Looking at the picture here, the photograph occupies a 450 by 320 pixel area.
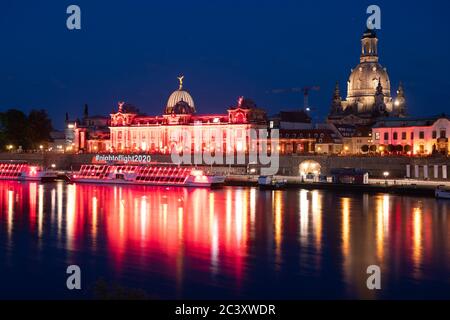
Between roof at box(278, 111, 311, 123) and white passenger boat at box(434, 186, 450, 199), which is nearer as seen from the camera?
white passenger boat at box(434, 186, 450, 199)

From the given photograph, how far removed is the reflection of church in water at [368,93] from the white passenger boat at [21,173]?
160 ft

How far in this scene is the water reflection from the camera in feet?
79.5

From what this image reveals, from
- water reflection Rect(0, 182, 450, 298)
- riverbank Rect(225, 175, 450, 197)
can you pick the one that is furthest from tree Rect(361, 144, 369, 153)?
water reflection Rect(0, 182, 450, 298)

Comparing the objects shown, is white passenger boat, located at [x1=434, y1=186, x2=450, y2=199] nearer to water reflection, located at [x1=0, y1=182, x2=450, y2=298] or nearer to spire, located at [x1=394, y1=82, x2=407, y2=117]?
water reflection, located at [x1=0, y1=182, x2=450, y2=298]

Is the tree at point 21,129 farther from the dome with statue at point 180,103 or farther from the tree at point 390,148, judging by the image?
the tree at point 390,148

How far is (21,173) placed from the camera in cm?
8038

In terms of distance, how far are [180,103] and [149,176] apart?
32165mm

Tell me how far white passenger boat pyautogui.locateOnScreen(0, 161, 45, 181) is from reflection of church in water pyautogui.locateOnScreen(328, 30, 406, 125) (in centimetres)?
4865

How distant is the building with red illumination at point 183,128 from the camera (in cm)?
9569

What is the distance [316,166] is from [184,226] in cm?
3947

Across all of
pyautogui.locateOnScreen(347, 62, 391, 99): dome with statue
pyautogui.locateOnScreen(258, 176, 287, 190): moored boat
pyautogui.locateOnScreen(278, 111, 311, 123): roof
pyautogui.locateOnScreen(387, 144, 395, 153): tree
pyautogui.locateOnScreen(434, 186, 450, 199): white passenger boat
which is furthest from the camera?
pyautogui.locateOnScreen(347, 62, 391, 99): dome with statue

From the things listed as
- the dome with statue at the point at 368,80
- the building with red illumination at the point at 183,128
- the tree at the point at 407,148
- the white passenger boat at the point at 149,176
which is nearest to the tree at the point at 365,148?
the tree at the point at 407,148

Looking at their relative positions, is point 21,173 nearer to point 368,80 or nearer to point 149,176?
point 149,176
